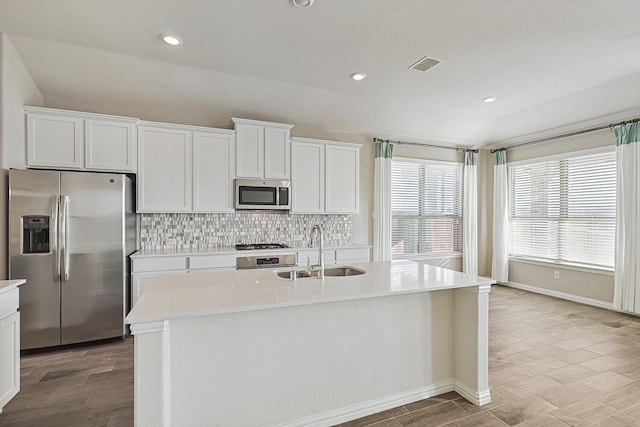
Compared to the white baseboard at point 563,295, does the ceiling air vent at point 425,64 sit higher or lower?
higher

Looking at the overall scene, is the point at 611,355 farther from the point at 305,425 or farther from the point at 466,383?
the point at 305,425

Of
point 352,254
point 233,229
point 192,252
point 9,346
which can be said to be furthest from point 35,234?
point 352,254

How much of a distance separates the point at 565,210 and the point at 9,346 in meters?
6.67

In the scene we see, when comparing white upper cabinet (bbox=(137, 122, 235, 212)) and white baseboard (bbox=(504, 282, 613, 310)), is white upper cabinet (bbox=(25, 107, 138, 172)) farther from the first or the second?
white baseboard (bbox=(504, 282, 613, 310))

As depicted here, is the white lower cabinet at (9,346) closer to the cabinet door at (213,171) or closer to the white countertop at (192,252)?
the white countertop at (192,252)

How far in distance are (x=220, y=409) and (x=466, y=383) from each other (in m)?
1.70

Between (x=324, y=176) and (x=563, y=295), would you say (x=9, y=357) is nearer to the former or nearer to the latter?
(x=324, y=176)

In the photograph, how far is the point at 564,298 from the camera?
4.89m

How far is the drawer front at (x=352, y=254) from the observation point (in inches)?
169

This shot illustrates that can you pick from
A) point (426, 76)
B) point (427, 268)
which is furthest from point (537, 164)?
point (427, 268)

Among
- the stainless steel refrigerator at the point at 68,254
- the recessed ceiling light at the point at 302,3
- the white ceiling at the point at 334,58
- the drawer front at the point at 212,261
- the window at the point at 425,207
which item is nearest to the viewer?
the recessed ceiling light at the point at 302,3

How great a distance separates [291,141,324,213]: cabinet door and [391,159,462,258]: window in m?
1.57

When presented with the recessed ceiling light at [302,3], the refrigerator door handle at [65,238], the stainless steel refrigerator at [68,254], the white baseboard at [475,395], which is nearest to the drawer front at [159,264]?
the stainless steel refrigerator at [68,254]

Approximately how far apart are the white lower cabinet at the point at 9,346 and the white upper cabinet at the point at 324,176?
2.86 meters
